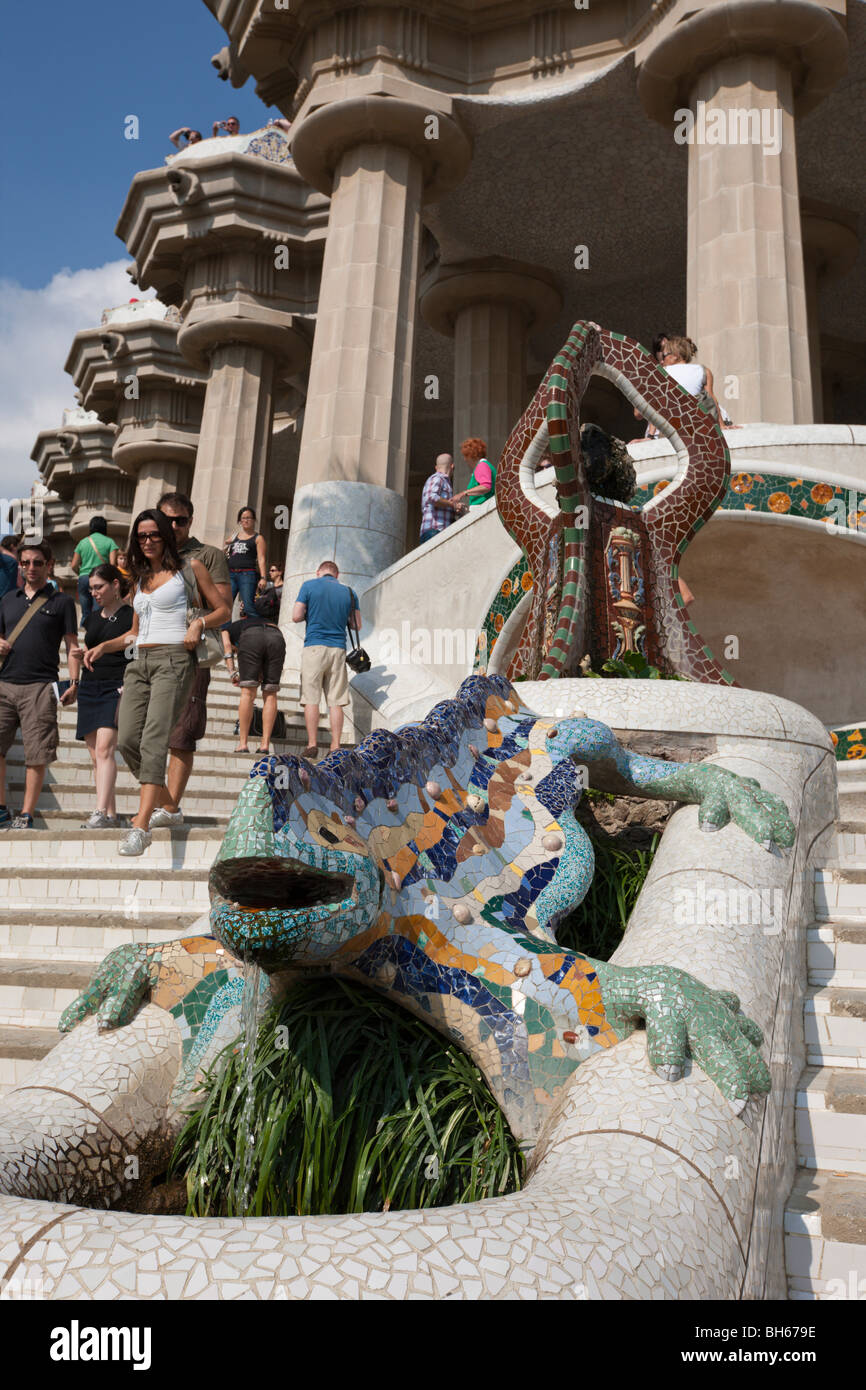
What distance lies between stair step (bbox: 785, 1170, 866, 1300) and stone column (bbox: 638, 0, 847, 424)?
9955 mm

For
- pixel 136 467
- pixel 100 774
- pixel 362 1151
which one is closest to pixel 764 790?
pixel 362 1151

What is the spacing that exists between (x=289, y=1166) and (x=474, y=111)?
51.1 feet

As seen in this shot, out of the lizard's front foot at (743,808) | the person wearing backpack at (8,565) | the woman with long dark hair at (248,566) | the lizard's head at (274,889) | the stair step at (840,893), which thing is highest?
the woman with long dark hair at (248,566)

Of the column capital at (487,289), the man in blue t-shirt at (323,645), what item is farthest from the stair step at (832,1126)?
the column capital at (487,289)

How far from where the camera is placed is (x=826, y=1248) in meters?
2.77

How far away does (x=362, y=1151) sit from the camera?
2684 millimetres

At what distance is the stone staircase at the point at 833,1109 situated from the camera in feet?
9.02

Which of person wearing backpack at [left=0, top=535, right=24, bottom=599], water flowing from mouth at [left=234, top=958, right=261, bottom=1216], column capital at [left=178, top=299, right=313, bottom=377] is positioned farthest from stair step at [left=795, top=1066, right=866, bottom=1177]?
column capital at [left=178, top=299, right=313, bottom=377]

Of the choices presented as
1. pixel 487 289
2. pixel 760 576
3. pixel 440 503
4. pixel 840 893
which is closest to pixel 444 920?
pixel 840 893

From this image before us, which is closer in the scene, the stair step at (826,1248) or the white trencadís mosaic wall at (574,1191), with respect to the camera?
the white trencadís mosaic wall at (574,1191)

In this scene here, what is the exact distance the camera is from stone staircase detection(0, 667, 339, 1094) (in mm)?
4520

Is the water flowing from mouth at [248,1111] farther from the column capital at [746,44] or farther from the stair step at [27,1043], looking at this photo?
the column capital at [746,44]

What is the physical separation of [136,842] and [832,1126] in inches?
141

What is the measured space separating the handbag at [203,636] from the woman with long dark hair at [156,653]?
9cm
